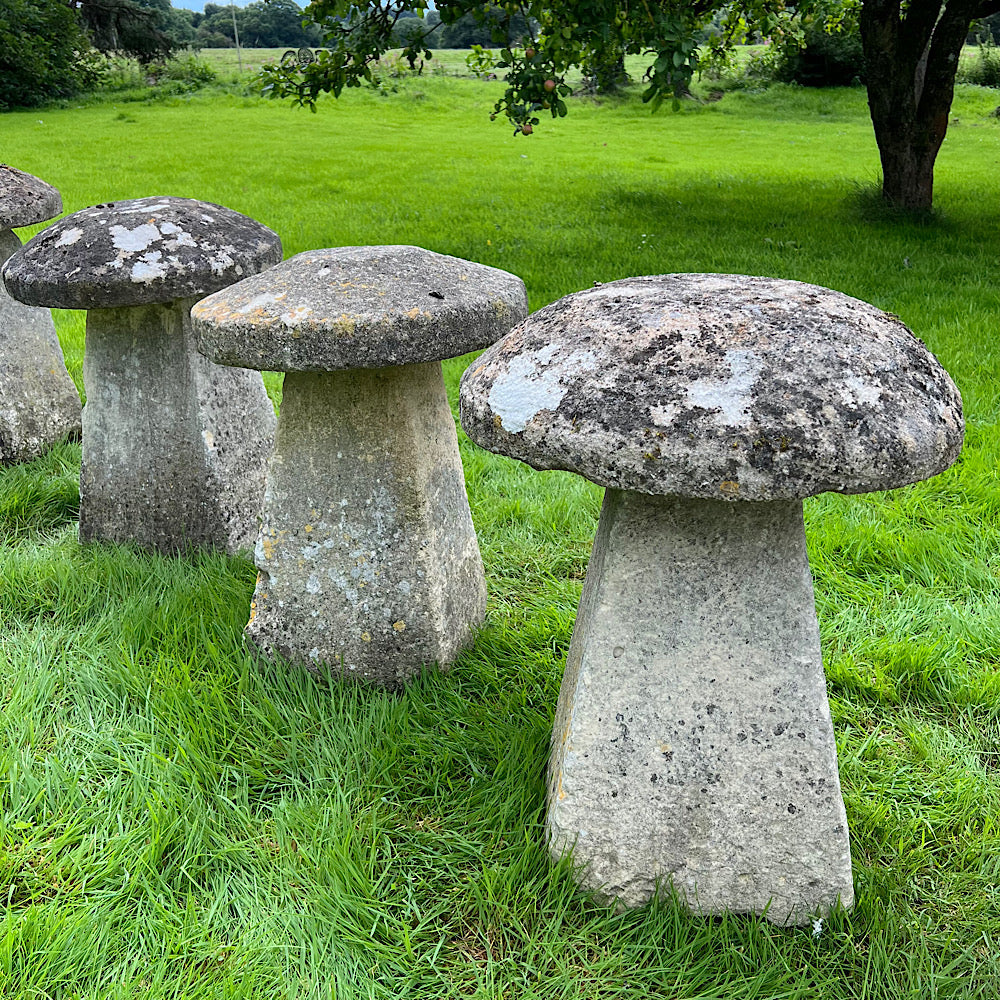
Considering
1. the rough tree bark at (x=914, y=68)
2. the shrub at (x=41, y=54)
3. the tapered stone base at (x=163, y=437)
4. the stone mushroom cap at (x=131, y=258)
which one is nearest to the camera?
the stone mushroom cap at (x=131, y=258)

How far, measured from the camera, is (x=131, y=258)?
3072 millimetres

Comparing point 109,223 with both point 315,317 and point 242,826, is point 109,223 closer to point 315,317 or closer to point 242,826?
point 315,317

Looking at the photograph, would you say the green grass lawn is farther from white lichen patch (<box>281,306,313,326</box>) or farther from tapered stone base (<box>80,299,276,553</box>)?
→ white lichen patch (<box>281,306,313,326</box>)

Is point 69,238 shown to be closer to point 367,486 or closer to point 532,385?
point 367,486

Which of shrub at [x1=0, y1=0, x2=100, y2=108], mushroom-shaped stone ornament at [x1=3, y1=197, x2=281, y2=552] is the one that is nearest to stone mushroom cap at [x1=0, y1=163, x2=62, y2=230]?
mushroom-shaped stone ornament at [x1=3, y1=197, x2=281, y2=552]

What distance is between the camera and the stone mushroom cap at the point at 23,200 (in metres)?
4.23

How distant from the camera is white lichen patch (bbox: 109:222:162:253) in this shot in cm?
311

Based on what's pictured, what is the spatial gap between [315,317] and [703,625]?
1.23 m

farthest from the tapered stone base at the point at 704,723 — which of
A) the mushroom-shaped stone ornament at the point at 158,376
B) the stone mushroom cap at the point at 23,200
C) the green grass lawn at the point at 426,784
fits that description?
the stone mushroom cap at the point at 23,200

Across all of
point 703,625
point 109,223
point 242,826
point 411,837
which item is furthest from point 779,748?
point 109,223

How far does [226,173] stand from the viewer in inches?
522

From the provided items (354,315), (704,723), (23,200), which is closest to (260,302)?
(354,315)

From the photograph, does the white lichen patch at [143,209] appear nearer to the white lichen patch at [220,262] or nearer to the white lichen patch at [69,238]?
the white lichen patch at [69,238]

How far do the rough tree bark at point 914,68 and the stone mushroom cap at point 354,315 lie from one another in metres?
8.14
